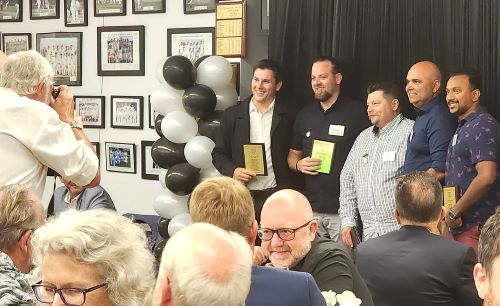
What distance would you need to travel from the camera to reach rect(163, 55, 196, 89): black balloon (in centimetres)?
601

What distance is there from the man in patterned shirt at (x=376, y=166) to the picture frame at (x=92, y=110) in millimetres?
2962

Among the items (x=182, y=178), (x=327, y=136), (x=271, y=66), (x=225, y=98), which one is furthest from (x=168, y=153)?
(x=327, y=136)

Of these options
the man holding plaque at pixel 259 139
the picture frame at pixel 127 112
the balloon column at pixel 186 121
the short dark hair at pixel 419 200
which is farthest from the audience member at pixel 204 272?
the picture frame at pixel 127 112

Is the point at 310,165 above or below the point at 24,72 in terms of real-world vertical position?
below

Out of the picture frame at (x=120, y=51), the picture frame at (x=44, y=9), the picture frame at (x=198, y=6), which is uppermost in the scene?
the picture frame at (x=44, y=9)

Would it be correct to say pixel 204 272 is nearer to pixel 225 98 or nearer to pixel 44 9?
pixel 225 98

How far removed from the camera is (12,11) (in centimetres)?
804

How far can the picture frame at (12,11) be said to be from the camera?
8000 millimetres

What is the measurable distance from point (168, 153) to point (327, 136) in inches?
50.9

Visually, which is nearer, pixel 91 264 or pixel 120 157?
pixel 91 264

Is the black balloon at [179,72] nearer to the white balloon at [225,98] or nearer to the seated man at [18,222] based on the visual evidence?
the white balloon at [225,98]

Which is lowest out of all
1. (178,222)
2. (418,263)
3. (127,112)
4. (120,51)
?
(178,222)

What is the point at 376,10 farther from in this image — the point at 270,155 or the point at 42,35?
the point at 42,35

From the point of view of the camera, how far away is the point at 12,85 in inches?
136
